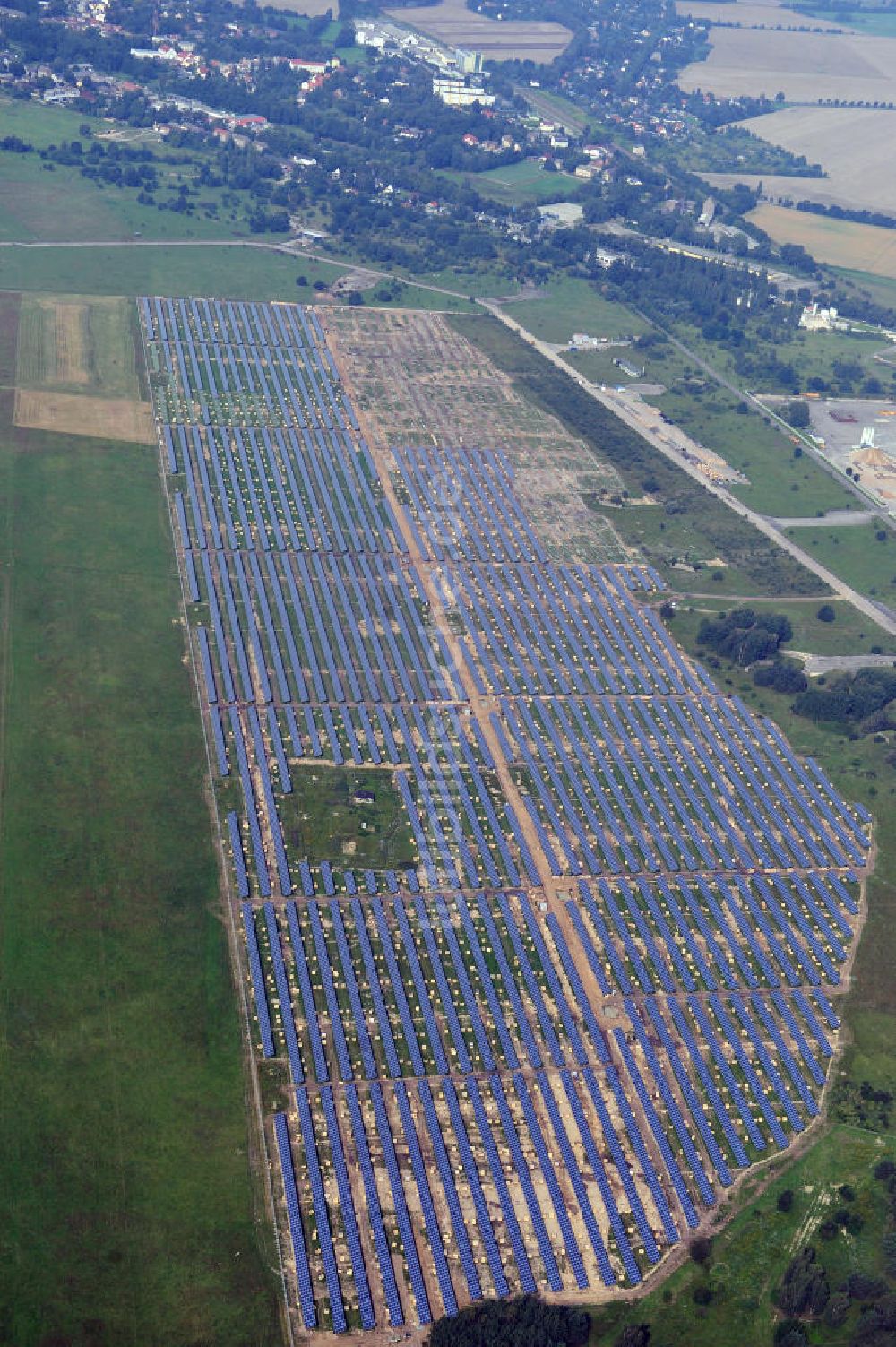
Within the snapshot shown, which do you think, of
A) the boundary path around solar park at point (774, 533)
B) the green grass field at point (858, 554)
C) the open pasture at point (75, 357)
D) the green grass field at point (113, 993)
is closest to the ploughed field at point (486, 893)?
the green grass field at point (113, 993)

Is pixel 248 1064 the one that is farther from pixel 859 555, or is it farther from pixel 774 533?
pixel 859 555

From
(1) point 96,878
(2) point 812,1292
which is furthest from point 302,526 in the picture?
(2) point 812,1292

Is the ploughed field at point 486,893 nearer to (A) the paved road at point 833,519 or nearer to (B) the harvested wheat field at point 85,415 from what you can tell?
(B) the harvested wheat field at point 85,415

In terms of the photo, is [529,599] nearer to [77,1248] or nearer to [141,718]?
[141,718]

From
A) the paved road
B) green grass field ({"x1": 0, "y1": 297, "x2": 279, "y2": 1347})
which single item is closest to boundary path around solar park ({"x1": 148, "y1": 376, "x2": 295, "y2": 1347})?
green grass field ({"x1": 0, "y1": 297, "x2": 279, "y2": 1347})

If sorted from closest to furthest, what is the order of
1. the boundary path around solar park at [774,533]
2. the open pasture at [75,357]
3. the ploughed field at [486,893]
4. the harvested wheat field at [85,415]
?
the ploughed field at [486,893] → the boundary path around solar park at [774,533] → the harvested wheat field at [85,415] → the open pasture at [75,357]
